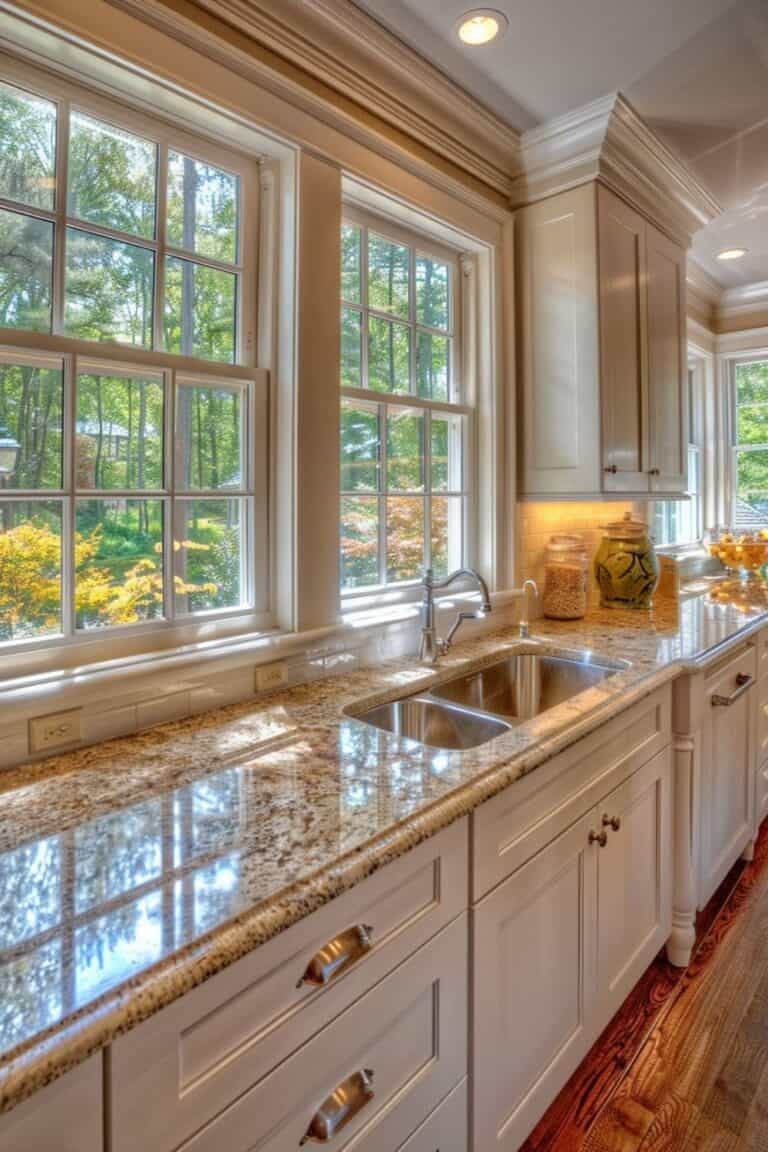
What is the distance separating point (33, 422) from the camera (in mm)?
1273

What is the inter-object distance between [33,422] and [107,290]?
347 mm

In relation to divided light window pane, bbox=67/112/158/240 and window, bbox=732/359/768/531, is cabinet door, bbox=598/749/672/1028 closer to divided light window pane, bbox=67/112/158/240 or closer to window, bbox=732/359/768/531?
divided light window pane, bbox=67/112/158/240

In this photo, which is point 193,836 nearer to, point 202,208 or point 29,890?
point 29,890

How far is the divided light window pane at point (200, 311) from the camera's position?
4.90 ft

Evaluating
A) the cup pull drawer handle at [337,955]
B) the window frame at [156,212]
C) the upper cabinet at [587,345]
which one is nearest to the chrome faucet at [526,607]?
the upper cabinet at [587,345]

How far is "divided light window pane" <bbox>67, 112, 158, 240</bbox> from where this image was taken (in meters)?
1.33

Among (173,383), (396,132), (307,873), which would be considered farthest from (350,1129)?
(396,132)

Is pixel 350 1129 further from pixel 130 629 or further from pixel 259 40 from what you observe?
pixel 259 40

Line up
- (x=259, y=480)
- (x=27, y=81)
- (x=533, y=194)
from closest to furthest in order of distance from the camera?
1. (x=27, y=81)
2. (x=259, y=480)
3. (x=533, y=194)

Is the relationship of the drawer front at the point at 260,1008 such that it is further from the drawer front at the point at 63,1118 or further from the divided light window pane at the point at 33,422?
the divided light window pane at the point at 33,422

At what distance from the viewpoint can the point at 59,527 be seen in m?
1.31

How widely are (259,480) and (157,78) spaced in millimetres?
876

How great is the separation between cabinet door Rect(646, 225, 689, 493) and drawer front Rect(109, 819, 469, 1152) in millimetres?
2164

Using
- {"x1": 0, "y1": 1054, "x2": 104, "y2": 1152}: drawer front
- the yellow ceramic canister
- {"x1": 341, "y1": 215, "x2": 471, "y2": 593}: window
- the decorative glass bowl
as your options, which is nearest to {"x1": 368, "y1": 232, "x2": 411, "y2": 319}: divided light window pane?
{"x1": 341, "y1": 215, "x2": 471, "y2": 593}: window
